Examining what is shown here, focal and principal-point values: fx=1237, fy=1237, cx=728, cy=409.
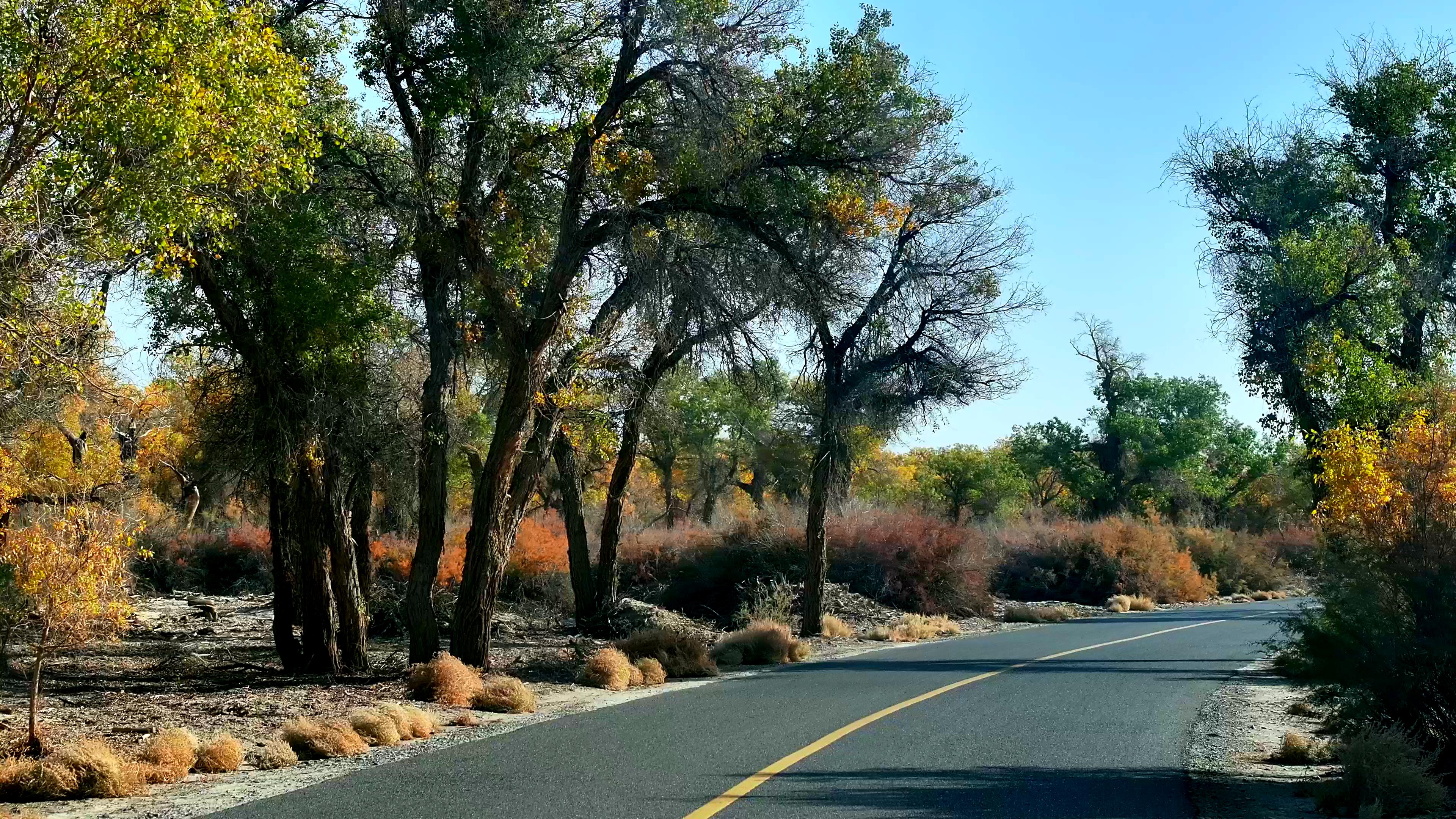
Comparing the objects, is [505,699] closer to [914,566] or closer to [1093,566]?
[914,566]

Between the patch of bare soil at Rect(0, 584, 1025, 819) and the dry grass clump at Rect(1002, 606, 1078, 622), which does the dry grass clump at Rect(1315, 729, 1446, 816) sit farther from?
the dry grass clump at Rect(1002, 606, 1078, 622)

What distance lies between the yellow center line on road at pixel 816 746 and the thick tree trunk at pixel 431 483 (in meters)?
7.28

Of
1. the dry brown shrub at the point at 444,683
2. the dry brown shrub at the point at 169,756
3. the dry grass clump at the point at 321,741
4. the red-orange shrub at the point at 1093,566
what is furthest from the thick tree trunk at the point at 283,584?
the red-orange shrub at the point at 1093,566

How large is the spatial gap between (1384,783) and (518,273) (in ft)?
43.8

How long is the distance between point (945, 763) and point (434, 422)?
10.2 m

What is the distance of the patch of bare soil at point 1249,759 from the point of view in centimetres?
877

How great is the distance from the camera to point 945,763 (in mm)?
9859

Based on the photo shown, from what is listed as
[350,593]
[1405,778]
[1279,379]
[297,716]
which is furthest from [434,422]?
[1279,379]

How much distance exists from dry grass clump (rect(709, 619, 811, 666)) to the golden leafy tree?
11.2 metres

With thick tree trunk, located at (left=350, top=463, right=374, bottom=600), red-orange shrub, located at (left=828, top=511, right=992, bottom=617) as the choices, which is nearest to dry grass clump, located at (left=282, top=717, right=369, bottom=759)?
thick tree trunk, located at (left=350, top=463, right=374, bottom=600)

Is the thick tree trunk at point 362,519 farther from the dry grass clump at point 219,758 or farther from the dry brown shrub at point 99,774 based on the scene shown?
the dry brown shrub at point 99,774

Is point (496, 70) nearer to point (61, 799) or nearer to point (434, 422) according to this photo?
point (434, 422)

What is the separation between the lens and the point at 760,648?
68.6 feet

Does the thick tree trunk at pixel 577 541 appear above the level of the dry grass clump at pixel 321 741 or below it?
above
